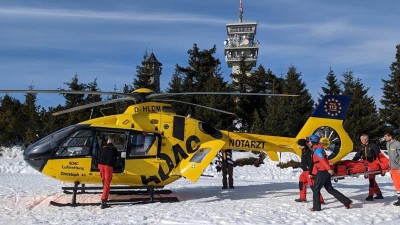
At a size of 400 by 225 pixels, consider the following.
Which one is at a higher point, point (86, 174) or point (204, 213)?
point (86, 174)

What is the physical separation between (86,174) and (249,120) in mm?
25031

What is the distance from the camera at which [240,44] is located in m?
68.2

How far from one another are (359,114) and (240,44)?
3864cm

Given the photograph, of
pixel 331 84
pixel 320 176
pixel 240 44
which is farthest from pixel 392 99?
pixel 240 44

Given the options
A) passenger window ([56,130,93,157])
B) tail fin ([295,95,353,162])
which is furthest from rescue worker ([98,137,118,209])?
tail fin ([295,95,353,162])

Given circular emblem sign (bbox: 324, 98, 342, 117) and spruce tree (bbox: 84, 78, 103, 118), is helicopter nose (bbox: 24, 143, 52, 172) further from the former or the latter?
spruce tree (bbox: 84, 78, 103, 118)

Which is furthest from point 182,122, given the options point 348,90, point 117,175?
point 348,90

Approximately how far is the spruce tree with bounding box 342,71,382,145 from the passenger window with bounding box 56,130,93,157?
23.3 metres

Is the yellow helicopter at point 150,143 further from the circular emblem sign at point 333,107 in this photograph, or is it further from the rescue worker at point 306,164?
the rescue worker at point 306,164


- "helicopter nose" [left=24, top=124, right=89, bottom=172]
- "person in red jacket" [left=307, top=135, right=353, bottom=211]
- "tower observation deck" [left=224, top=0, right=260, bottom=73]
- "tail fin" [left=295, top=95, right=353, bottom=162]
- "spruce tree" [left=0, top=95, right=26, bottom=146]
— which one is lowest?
"person in red jacket" [left=307, top=135, right=353, bottom=211]

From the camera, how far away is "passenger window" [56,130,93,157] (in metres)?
10.1

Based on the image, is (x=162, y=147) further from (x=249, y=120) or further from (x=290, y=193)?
(x=249, y=120)

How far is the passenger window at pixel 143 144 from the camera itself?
10477mm

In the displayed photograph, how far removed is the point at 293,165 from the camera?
76.7ft
